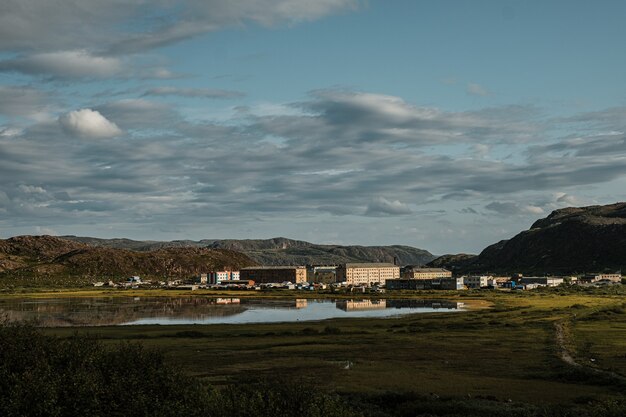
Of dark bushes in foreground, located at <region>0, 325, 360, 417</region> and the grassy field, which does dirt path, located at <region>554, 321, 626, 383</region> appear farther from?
dark bushes in foreground, located at <region>0, 325, 360, 417</region>

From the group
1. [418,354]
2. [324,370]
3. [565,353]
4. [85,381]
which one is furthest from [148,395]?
[565,353]

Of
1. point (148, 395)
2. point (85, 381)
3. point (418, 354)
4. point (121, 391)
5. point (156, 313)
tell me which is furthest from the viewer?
point (156, 313)

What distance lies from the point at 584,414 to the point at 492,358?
2561 centimetres

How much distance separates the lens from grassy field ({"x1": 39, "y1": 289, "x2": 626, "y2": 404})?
5009cm

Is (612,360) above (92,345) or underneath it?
underneath

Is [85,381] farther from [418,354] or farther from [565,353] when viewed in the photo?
[565,353]

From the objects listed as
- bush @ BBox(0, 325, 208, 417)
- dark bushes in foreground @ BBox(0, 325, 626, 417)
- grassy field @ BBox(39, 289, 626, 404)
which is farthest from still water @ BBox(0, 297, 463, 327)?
dark bushes in foreground @ BBox(0, 325, 626, 417)

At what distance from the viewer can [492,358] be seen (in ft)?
211

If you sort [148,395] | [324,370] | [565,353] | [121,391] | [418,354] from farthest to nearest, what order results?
[418,354], [565,353], [324,370], [148,395], [121,391]

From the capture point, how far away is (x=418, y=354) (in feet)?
223

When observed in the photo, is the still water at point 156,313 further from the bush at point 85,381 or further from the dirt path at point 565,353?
the bush at point 85,381

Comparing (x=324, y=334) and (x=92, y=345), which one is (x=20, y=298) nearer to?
(x=324, y=334)

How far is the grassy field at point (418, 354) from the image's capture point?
164 feet

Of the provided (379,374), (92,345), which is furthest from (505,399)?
(92,345)
